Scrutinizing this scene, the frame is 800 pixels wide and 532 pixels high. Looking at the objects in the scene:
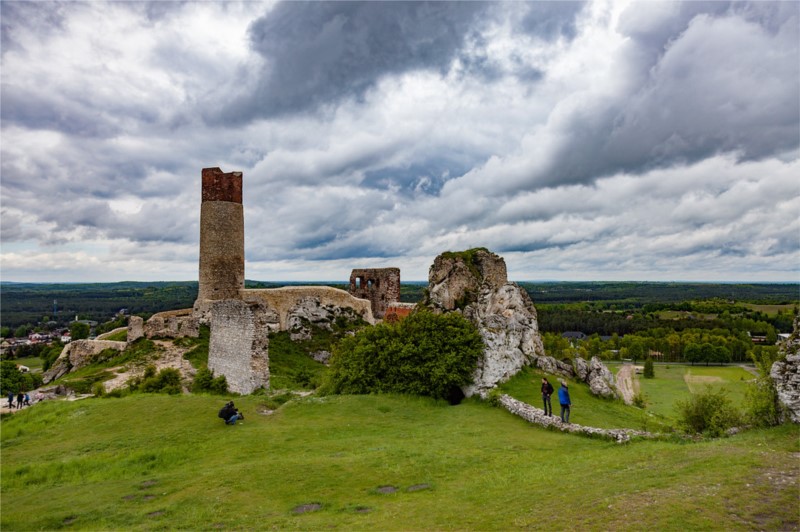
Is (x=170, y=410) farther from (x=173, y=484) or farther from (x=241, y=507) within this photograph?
(x=241, y=507)

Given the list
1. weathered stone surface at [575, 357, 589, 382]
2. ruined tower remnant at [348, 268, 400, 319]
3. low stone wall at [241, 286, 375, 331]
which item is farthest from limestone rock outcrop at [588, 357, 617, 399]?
ruined tower remnant at [348, 268, 400, 319]

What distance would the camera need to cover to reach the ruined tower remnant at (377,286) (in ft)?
153

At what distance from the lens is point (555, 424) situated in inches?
647

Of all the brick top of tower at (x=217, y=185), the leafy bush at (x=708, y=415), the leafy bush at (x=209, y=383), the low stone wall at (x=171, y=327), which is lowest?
the leafy bush at (x=209, y=383)

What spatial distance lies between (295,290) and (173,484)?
26.6 meters

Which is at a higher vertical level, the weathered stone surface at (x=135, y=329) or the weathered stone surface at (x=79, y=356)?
the weathered stone surface at (x=135, y=329)

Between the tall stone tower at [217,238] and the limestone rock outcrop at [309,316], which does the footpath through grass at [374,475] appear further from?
the tall stone tower at [217,238]

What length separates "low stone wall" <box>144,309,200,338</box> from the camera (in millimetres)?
34125

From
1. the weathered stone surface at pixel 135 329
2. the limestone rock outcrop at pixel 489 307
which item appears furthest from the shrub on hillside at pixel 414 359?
the weathered stone surface at pixel 135 329

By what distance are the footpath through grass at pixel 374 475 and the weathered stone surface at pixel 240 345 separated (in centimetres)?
548

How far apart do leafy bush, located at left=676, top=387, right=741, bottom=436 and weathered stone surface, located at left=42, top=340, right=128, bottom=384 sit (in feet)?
110

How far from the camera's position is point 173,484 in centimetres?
1212

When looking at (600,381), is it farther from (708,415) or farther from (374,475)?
(374,475)

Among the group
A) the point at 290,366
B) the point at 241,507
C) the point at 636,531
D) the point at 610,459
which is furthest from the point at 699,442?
the point at 290,366
